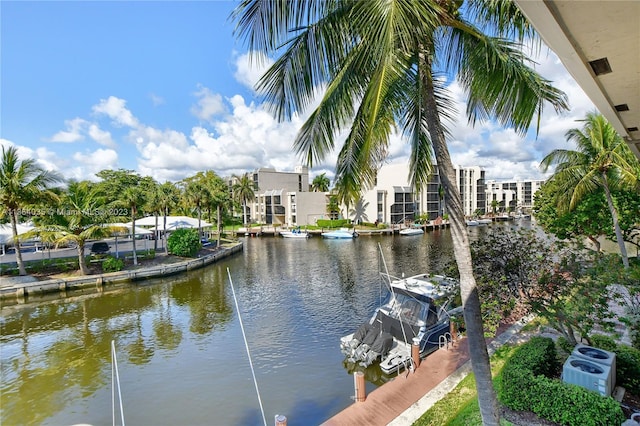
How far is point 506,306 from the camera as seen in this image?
5504 millimetres

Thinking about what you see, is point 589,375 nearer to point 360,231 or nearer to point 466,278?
point 466,278

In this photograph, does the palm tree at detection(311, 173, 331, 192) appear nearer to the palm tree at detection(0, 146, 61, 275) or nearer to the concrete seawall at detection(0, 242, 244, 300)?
the concrete seawall at detection(0, 242, 244, 300)

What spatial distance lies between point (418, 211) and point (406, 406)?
5493 centimetres

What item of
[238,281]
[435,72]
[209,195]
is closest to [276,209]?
[209,195]

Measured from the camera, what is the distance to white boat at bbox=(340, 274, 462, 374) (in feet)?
30.0

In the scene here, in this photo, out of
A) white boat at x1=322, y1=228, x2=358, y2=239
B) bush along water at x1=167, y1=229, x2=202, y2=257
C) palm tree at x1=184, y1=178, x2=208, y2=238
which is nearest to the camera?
bush along water at x1=167, y1=229, x2=202, y2=257

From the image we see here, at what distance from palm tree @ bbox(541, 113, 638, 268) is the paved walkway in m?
9.04

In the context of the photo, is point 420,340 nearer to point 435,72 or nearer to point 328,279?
point 435,72

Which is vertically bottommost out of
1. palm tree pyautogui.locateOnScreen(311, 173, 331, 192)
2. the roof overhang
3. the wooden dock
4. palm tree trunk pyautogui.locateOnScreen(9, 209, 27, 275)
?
the wooden dock

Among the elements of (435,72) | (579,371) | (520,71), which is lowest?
(579,371)

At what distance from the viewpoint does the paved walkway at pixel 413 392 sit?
6.32m

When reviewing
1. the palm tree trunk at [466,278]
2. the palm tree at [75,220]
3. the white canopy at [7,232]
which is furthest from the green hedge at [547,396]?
the white canopy at [7,232]

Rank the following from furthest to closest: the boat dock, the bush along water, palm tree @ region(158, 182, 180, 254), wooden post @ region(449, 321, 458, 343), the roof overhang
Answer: the boat dock
palm tree @ region(158, 182, 180, 254)
the bush along water
wooden post @ region(449, 321, 458, 343)
the roof overhang

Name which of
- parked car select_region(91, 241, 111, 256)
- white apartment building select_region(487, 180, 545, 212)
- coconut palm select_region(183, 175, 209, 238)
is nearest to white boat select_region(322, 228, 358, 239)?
coconut palm select_region(183, 175, 209, 238)
